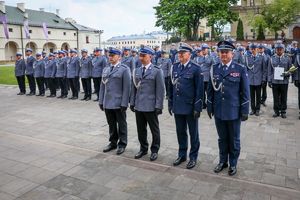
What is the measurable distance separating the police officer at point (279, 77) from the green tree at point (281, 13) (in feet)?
100

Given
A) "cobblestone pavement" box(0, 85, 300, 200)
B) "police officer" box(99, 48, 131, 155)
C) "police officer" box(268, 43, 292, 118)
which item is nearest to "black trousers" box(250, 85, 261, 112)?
"police officer" box(268, 43, 292, 118)

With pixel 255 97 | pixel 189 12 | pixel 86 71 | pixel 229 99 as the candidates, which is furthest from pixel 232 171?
pixel 189 12

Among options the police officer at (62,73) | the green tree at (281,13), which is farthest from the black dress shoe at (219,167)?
the green tree at (281,13)

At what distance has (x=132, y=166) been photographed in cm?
535

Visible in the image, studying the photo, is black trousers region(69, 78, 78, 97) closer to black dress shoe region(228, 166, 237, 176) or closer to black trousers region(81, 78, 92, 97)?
black trousers region(81, 78, 92, 97)

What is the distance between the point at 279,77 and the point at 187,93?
4.60 meters

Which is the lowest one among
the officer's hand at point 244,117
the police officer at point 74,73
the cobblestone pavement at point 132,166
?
the cobblestone pavement at point 132,166

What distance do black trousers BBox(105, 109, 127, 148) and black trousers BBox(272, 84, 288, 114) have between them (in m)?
4.95

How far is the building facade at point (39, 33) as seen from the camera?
5281 cm

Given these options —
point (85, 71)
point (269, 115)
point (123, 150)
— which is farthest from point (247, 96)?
point (85, 71)

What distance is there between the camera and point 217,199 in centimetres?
412

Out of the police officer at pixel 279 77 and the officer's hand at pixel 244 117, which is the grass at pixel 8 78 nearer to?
the police officer at pixel 279 77

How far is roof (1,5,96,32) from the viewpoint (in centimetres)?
5412

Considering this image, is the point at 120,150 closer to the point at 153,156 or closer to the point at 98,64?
the point at 153,156
